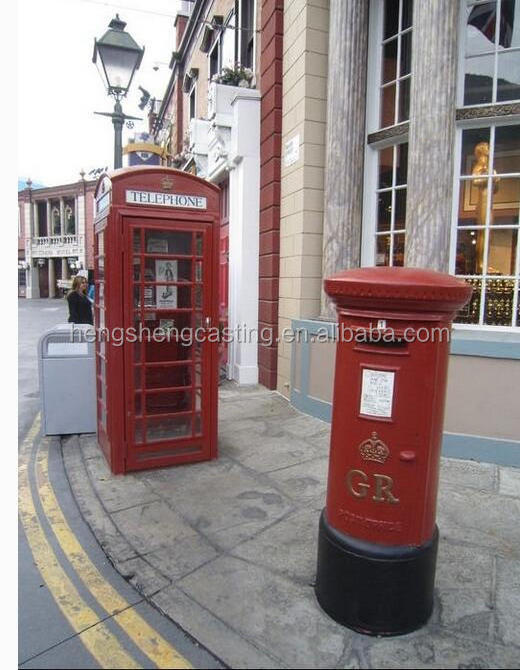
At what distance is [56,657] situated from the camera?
2352 mm

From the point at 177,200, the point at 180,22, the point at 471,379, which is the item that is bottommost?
the point at 471,379

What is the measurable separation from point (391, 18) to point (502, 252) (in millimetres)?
3143

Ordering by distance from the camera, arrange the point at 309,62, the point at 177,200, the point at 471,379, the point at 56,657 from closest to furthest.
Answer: the point at 56,657 → the point at 177,200 → the point at 471,379 → the point at 309,62

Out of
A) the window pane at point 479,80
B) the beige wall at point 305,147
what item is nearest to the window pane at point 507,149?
the window pane at point 479,80

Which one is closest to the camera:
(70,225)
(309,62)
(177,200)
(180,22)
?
(177,200)

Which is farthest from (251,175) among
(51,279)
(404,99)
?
(51,279)

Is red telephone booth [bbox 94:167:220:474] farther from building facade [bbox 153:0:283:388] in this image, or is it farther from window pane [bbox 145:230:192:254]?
building facade [bbox 153:0:283:388]

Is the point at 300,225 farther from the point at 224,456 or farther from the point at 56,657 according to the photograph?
the point at 56,657

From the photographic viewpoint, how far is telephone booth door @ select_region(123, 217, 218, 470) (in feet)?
14.3

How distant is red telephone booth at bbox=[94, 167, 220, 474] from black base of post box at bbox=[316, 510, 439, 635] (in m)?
2.43

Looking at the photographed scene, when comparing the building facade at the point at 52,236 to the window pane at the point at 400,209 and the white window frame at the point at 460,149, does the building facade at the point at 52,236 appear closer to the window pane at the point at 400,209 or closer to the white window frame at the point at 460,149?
the window pane at the point at 400,209

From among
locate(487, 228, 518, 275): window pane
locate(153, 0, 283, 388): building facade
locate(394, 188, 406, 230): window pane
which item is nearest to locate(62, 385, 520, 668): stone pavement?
locate(487, 228, 518, 275): window pane

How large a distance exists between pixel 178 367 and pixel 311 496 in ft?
5.75

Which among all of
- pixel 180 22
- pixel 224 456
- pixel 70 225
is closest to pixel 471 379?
pixel 224 456
